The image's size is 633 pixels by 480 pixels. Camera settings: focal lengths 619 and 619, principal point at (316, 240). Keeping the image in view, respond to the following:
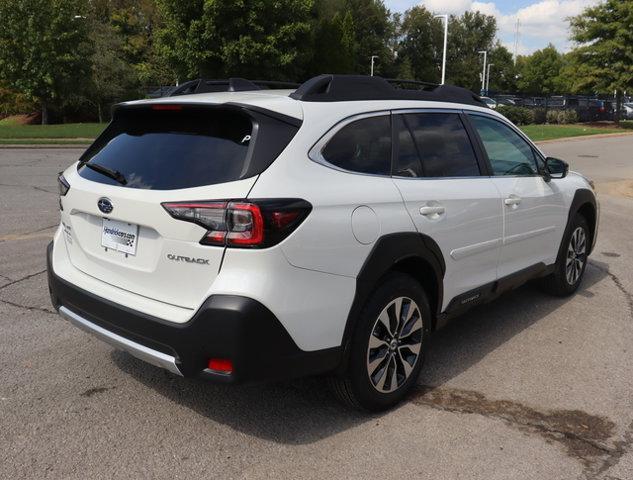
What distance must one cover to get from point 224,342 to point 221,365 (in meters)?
0.14

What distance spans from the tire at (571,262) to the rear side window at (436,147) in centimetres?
172

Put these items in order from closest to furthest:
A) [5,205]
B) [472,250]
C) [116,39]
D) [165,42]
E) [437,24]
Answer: [472,250] → [5,205] → [165,42] → [116,39] → [437,24]

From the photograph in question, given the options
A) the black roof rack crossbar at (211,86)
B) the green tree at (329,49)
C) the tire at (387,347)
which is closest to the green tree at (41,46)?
the green tree at (329,49)

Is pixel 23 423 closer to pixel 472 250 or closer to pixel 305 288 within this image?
pixel 305 288

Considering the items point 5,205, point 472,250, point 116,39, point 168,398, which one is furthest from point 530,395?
point 116,39

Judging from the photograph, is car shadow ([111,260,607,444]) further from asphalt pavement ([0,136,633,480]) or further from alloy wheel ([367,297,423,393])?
alloy wheel ([367,297,423,393])

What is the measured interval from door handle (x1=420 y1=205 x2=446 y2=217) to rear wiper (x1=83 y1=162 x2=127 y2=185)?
1661 mm

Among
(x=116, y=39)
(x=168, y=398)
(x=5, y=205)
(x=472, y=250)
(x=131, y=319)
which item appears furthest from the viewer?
(x=116, y=39)

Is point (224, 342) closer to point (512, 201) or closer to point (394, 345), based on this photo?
point (394, 345)

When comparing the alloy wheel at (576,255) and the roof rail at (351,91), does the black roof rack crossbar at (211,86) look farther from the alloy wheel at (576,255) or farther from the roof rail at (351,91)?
the alloy wheel at (576,255)

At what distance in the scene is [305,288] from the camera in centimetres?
290

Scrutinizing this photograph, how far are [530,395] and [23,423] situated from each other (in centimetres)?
292

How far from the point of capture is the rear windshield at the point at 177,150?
9.71ft

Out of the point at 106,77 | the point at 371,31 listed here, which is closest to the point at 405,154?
the point at 106,77
